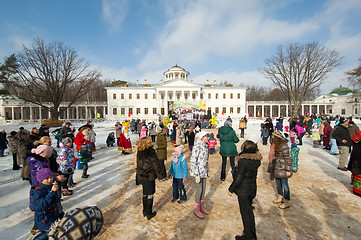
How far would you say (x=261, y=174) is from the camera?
611cm

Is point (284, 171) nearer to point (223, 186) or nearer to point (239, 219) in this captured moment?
point (239, 219)

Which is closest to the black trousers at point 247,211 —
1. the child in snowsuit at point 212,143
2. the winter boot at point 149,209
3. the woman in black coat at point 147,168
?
the woman in black coat at point 147,168

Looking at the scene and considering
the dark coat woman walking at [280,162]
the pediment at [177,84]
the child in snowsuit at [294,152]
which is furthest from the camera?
the pediment at [177,84]

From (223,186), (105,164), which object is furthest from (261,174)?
(105,164)

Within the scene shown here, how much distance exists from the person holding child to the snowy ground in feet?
1.14

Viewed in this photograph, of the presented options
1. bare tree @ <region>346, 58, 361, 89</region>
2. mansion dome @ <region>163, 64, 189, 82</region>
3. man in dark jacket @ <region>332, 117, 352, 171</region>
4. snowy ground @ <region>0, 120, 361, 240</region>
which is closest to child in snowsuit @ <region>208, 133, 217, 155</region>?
snowy ground @ <region>0, 120, 361, 240</region>

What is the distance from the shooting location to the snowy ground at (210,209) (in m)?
3.12

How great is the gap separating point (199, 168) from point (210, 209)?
1.24 m

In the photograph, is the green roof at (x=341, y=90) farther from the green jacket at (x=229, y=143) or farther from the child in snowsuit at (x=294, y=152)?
the green jacket at (x=229, y=143)

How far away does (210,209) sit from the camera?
12.8 feet

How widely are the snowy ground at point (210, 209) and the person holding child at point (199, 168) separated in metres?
0.35

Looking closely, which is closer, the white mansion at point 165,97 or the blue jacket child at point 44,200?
the blue jacket child at point 44,200

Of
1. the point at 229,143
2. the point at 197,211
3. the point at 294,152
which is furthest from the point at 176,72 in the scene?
the point at 197,211

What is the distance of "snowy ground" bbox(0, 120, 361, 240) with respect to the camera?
3125 mm
